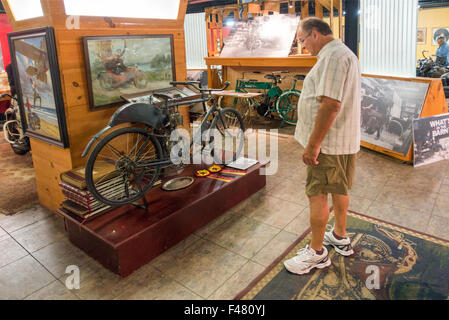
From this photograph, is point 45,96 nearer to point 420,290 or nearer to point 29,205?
point 29,205

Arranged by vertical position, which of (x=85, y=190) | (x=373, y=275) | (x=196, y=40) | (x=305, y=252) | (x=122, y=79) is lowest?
(x=373, y=275)

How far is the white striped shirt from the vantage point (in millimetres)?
2104

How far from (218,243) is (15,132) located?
5.18 metres

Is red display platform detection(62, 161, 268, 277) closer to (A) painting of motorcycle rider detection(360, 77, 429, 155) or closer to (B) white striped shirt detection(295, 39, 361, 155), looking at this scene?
(B) white striped shirt detection(295, 39, 361, 155)

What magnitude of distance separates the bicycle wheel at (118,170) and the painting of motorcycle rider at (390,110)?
3368 mm

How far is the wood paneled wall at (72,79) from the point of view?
9.22ft

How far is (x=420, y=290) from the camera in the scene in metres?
2.31

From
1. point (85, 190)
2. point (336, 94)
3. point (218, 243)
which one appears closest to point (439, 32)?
point (336, 94)

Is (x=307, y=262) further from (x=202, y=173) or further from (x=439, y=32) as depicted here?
(x=439, y=32)

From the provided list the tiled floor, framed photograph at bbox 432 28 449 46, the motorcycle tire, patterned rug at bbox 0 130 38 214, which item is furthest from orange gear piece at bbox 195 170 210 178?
framed photograph at bbox 432 28 449 46

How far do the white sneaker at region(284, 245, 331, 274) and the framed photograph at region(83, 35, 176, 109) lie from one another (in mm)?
2110

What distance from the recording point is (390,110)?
4.90 meters

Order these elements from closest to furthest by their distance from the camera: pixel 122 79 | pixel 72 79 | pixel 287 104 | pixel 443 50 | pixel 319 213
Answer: pixel 319 213 < pixel 72 79 < pixel 122 79 < pixel 287 104 < pixel 443 50

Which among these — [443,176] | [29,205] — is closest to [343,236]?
[443,176]
